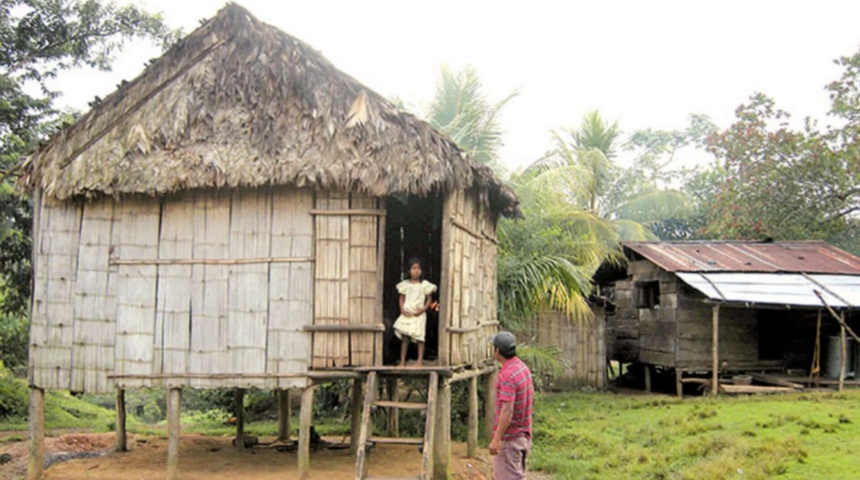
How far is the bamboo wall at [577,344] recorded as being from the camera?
1872 cm

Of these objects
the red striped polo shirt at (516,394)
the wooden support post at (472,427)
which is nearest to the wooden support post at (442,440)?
the wooden support post at (472,427)

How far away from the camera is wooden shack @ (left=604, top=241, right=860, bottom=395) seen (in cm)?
1634

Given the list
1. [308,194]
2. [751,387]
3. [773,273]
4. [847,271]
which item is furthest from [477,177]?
[847,271]

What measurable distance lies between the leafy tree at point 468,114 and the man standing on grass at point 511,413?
10245 mm

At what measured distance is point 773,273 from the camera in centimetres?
1750

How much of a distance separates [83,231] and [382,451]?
16.1ft

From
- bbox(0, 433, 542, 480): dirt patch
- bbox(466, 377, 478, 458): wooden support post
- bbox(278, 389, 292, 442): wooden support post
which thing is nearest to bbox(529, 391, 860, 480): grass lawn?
bbox(466, 377, 478, 458): wooden support post

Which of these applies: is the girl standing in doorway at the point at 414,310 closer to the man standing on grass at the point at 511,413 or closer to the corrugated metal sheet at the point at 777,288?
the man standing on grass at the point at 511,413

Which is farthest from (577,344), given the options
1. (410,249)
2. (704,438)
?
(704,438)

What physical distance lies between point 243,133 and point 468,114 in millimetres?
8418

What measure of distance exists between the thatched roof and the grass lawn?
3.93 metres

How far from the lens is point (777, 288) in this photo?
1662 centimetres

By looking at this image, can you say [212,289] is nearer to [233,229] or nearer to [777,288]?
[233,229]

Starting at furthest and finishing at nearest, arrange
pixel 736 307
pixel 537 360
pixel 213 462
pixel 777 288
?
pixel 736 307 → pixel 777 288 → pixel 537 360 → pixel 213 462
